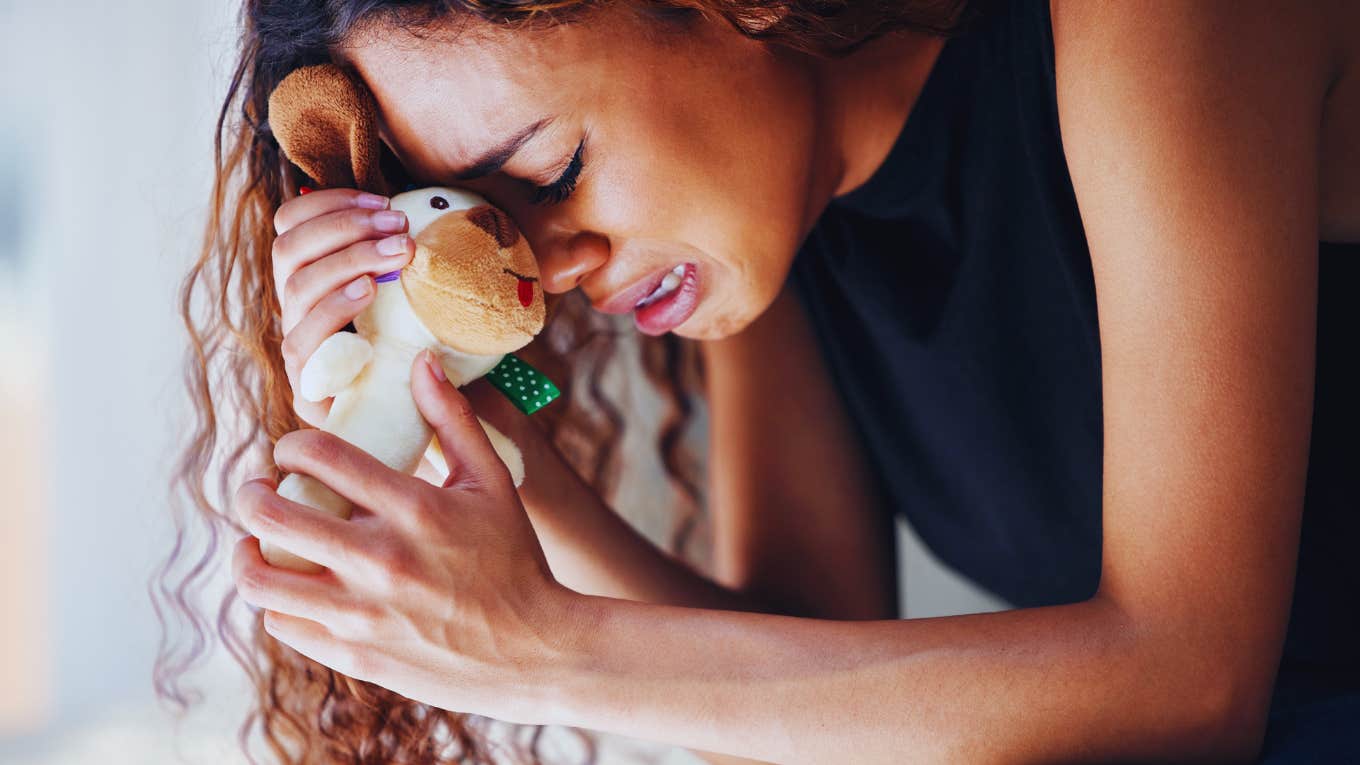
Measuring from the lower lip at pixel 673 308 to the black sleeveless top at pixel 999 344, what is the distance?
257 mm

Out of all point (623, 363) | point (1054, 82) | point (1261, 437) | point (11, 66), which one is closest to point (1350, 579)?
point (1261, 437)

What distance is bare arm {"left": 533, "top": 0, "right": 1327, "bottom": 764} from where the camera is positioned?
710 millimetres

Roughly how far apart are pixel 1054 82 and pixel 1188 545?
1.29 ft

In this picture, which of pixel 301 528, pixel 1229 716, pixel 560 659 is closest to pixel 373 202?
pixel 301 528

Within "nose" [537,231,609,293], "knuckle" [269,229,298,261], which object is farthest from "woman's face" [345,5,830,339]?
"knuckle" [269,229,298,261]

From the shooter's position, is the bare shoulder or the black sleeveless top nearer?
the bare shoulder

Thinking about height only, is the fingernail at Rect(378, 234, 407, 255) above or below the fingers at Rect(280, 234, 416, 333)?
above

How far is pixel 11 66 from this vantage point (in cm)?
138

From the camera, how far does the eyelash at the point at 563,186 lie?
837 millimetres

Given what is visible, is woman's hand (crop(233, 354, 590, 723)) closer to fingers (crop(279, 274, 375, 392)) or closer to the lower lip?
fingers (crop(279, 274, 375, 392))

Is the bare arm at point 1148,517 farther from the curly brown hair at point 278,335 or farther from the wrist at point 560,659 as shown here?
the curly brown hair at point 278,335

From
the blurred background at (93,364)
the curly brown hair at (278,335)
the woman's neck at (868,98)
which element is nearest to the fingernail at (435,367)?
the curly brown hair at (278,335)

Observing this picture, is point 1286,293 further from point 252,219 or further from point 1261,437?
point 252,219

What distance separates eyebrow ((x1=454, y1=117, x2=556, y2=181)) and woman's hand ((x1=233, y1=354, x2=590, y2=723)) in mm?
163
